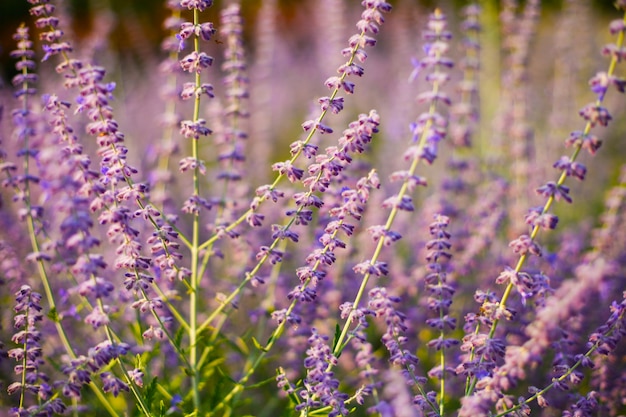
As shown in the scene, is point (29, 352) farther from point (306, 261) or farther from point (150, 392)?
point (306, 261)

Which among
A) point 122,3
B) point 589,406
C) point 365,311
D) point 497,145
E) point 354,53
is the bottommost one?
point 589,406

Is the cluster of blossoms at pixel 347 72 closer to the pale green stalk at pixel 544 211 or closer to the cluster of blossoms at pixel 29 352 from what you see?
the pale green stalk at pixel 544 211

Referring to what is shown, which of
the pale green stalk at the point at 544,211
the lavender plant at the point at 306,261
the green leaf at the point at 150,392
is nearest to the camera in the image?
the pale green stalk at the point at 544,211

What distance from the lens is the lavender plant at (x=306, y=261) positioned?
246 centimetres

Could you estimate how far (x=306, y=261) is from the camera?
8.91 ft

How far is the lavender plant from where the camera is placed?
2461mm

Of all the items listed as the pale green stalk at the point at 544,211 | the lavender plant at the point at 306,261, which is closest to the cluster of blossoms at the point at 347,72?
the lavender plant at the point at 306,261

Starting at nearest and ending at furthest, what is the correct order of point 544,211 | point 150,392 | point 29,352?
1. point 544,211
2. point 29,352
3. point 150,392

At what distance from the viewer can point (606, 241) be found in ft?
13.4

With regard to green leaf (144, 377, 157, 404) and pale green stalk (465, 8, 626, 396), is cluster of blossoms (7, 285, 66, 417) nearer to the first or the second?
green leaf (144, 377, 157, 404)

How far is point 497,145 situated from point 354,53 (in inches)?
135

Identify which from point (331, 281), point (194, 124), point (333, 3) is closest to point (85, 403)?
point (331, 281)

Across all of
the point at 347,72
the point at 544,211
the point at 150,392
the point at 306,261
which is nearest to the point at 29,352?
the point at 150,392

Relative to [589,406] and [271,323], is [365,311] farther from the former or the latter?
[271,323]
